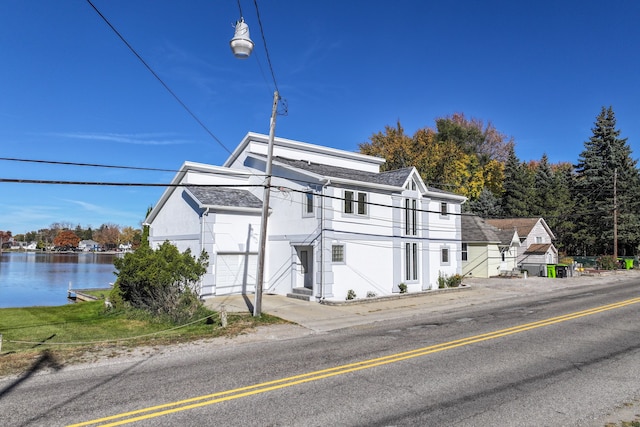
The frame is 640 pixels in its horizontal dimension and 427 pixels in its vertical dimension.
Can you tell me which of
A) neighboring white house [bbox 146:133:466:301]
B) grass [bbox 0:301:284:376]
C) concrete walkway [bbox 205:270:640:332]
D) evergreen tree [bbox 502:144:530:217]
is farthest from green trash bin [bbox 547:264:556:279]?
grass [bbox 0:301:284:376]

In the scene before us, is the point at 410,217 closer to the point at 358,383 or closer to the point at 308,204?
the point at 308,204

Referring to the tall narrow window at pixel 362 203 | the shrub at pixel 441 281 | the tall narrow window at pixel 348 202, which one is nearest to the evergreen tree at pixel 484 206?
the shrub at pixel 441 281

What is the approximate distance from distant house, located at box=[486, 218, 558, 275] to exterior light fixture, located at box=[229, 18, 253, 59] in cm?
3625

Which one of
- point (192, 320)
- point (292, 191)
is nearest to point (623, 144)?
point (292, 191)

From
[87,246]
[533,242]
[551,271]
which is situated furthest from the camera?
[87,246]

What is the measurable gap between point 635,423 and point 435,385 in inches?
119

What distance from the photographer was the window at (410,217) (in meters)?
25.5

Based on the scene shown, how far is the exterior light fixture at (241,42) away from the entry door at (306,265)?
44.3 feet

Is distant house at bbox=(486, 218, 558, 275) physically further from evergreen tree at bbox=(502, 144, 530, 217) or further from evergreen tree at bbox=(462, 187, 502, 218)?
evergreen tree at bbox=(502, 144, 530, 217)

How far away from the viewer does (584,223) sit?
172 ft

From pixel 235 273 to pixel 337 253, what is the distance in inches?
232

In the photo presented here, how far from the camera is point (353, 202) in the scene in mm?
22766

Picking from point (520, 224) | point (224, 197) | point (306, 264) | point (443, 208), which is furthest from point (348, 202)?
point (520, 224)

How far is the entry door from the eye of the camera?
75.5 feet
